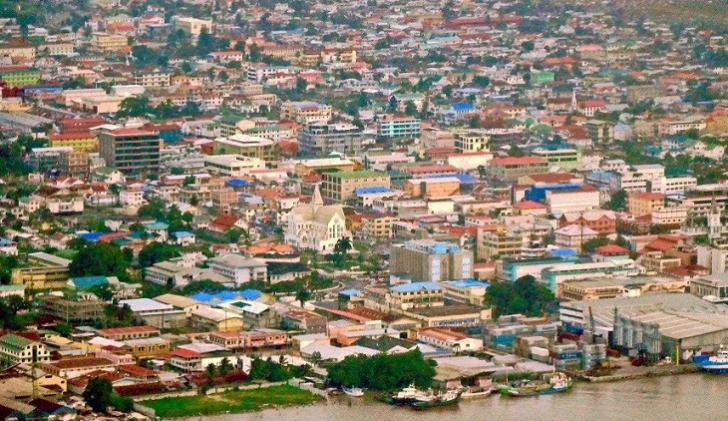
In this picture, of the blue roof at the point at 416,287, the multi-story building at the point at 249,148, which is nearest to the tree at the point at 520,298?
the blue roof at the point at 416,287

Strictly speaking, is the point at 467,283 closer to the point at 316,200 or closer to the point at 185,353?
the point at 185,353

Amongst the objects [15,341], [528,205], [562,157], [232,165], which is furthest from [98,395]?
[562,157]

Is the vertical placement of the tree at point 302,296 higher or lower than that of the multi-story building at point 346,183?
lower

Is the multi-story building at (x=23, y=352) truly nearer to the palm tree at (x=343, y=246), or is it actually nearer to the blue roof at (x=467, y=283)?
the blue roof at (x=467, y=283)

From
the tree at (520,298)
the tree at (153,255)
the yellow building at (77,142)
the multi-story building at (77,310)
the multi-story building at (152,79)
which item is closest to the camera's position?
the multi-story building at (77,310)

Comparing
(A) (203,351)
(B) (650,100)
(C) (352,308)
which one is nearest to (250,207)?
(C) (352,308)

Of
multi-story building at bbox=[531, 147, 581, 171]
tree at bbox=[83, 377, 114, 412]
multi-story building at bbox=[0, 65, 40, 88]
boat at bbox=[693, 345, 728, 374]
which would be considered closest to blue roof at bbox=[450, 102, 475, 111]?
multi-story building at bbox=[531, 147, 581, 171]
